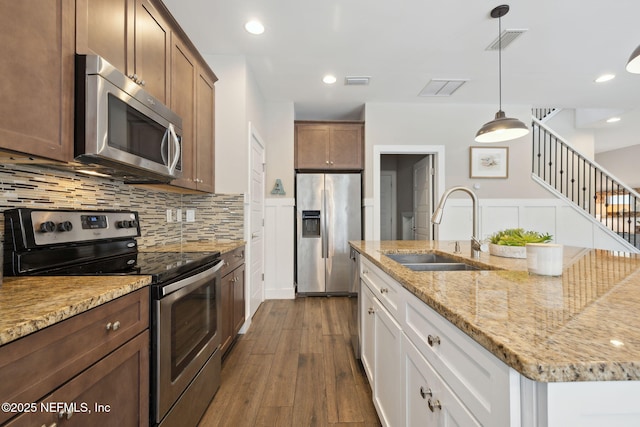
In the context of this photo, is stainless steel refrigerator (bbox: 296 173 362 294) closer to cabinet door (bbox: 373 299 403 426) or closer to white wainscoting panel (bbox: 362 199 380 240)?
white wainscoting panel (bbox: 362 199 380 240)

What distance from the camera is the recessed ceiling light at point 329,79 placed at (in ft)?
10.7

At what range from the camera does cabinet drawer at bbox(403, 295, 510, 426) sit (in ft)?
1.68

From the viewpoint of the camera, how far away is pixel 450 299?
0.76m

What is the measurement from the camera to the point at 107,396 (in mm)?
903

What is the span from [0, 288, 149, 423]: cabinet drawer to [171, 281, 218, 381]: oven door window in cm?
28

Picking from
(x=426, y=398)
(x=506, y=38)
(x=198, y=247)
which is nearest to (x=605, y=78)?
(x=506, y=38)

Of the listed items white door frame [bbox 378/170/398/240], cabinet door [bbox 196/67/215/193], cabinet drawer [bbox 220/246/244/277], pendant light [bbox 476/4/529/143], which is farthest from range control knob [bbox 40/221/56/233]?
white door frame [bbox 378/170/398/240]

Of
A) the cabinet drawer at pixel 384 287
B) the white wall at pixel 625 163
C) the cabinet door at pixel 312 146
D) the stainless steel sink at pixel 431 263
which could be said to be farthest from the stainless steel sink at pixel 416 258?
the white wall at pixel 625 163

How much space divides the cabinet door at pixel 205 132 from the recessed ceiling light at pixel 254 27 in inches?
21.3

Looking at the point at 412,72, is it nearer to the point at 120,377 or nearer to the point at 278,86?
the point at 278,86

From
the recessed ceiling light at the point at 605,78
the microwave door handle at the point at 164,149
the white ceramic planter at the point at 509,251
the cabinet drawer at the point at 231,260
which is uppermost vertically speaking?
the recessed ceiling light at the point at 605,78

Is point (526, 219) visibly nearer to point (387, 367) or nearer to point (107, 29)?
point (387, 367)

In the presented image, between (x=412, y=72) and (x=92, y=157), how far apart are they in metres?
3.15

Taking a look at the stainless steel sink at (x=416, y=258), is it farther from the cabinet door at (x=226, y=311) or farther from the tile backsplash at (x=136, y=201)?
the tile backsplash at (x=136, y=201)
